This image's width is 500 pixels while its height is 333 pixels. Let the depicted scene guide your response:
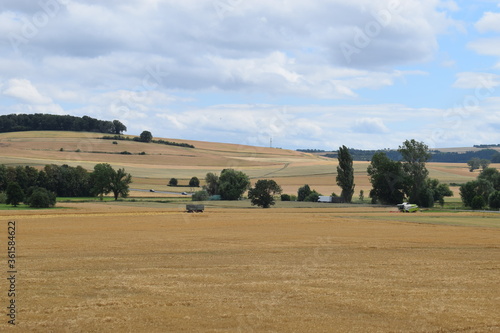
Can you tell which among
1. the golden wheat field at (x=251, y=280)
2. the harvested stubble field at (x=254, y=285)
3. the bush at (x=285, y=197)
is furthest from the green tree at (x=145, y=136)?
the harvested stubble field at (x=254, y=285)

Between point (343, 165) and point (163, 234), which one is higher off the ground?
point (343, 165)

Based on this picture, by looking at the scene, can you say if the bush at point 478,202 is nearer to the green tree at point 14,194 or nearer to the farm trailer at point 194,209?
the farm trailer at point 194,209

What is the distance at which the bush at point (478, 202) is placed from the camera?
9688 centimetres

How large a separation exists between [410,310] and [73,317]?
1022 cm

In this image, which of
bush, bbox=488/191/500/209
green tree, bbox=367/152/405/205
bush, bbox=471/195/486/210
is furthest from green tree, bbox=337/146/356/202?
bush, bbox=488/191/500/209

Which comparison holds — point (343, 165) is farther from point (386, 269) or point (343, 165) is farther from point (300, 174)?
point (386, 269)

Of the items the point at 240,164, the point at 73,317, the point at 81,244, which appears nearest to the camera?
the point at 73,317

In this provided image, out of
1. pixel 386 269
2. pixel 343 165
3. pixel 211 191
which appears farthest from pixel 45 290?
pixel 211 191

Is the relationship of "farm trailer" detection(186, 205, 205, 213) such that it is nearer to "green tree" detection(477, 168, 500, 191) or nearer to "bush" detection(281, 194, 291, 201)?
"bush" detection(281, 194, 291, 201)

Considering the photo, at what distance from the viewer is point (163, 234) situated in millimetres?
43156

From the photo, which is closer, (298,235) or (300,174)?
(298,235)

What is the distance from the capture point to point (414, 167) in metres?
112

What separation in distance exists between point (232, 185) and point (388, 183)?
31.1 metres

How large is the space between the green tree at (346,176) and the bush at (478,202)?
21751 millimetres
